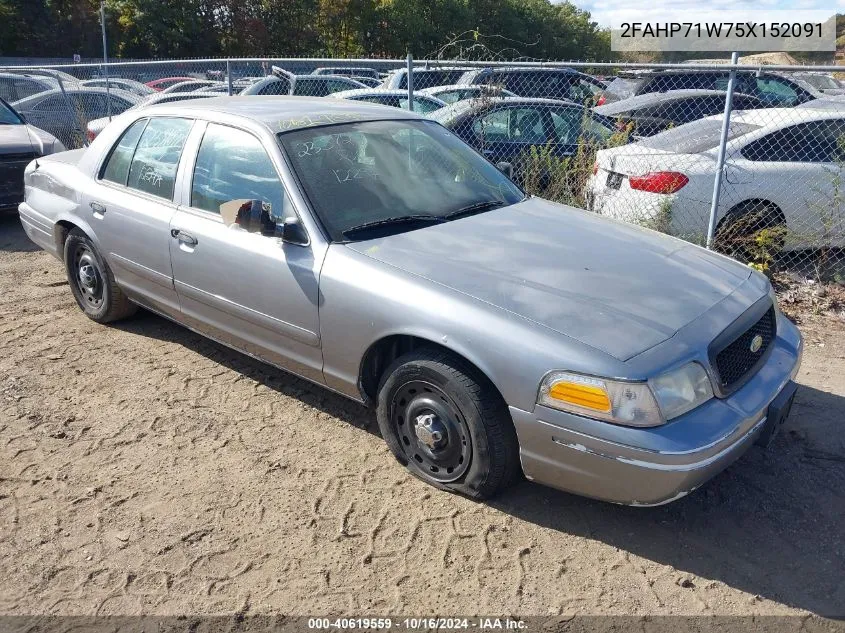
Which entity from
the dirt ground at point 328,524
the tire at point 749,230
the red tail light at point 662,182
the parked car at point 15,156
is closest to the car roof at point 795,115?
the tire at point 749,230

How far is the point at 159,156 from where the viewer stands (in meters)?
4.53

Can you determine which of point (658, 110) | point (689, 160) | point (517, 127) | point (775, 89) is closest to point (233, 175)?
point (689, 160)

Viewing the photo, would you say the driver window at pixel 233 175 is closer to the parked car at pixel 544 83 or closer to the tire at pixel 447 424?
the tire at pixel 447 424

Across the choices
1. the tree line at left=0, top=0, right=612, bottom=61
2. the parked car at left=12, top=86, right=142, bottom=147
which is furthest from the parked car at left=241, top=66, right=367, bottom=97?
the tree line at left=0, top=0, right=612, bottom=61

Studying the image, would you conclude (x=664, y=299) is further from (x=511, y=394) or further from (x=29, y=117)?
(x=29, y=117)

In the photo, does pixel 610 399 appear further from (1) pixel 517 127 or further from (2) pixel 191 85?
(2) pixel 191 85

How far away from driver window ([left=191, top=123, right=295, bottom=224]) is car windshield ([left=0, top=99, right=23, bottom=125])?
6.50 metres

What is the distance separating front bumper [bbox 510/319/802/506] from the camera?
276 centimetres

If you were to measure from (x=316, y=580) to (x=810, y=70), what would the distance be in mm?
5121

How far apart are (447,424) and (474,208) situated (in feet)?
4.52

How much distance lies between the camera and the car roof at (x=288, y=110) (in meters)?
4.10

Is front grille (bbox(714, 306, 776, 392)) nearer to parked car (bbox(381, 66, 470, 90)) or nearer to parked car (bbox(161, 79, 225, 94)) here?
parked car (bbox(381, 66, 470, 90))

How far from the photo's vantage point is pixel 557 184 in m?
7.37

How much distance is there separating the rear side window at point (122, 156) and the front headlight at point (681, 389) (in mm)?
3591
